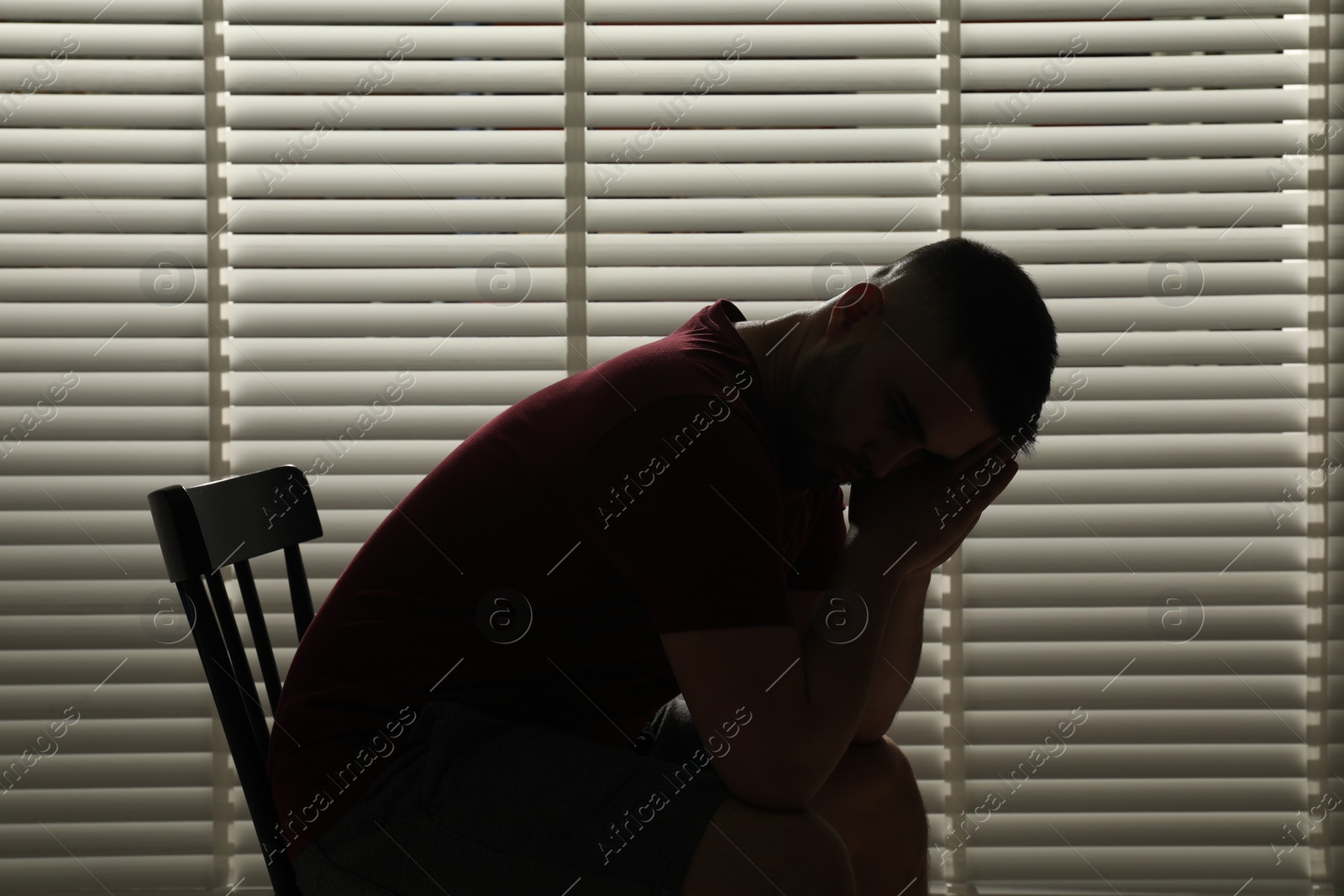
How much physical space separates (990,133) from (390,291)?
1.15m

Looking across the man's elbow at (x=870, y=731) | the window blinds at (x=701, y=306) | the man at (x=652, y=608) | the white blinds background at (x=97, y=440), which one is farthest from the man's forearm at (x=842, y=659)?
the white blinds background at (x=97, y=440)

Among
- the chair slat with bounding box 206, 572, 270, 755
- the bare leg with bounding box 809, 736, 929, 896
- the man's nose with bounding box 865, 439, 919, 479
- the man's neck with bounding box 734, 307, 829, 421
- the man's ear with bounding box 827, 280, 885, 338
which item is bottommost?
the bare leg with bounding box 809, 736, 929, 896

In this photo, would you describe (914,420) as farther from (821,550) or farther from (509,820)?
(509,820)

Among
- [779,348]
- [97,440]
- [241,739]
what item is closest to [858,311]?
[779,348]

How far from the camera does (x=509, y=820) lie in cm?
76

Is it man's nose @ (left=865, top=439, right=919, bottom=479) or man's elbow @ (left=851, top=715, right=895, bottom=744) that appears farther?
man's elbow @ (left=851, top=715, right=895, bottom=744)

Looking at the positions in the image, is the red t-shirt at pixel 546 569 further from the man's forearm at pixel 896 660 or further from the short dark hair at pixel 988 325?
the man's forearm at pixel 896 660

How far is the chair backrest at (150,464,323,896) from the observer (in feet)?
2.72

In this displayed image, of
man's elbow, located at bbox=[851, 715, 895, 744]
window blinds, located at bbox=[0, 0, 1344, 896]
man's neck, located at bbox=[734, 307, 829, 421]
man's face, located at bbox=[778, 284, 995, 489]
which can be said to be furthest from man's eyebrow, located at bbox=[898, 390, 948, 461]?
window blinds, located at bbox=[0, 0, 1344, 896]

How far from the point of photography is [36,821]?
1.58 metres

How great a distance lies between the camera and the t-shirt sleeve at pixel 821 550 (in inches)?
44.1

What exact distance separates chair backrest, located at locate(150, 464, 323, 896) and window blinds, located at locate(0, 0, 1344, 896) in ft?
1.74

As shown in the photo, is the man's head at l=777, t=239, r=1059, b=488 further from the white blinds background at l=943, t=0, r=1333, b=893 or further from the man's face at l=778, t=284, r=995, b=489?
the white blinds background at l=943, t=0, r=1333, b=893

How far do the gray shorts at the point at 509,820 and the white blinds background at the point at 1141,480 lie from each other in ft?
3.37
